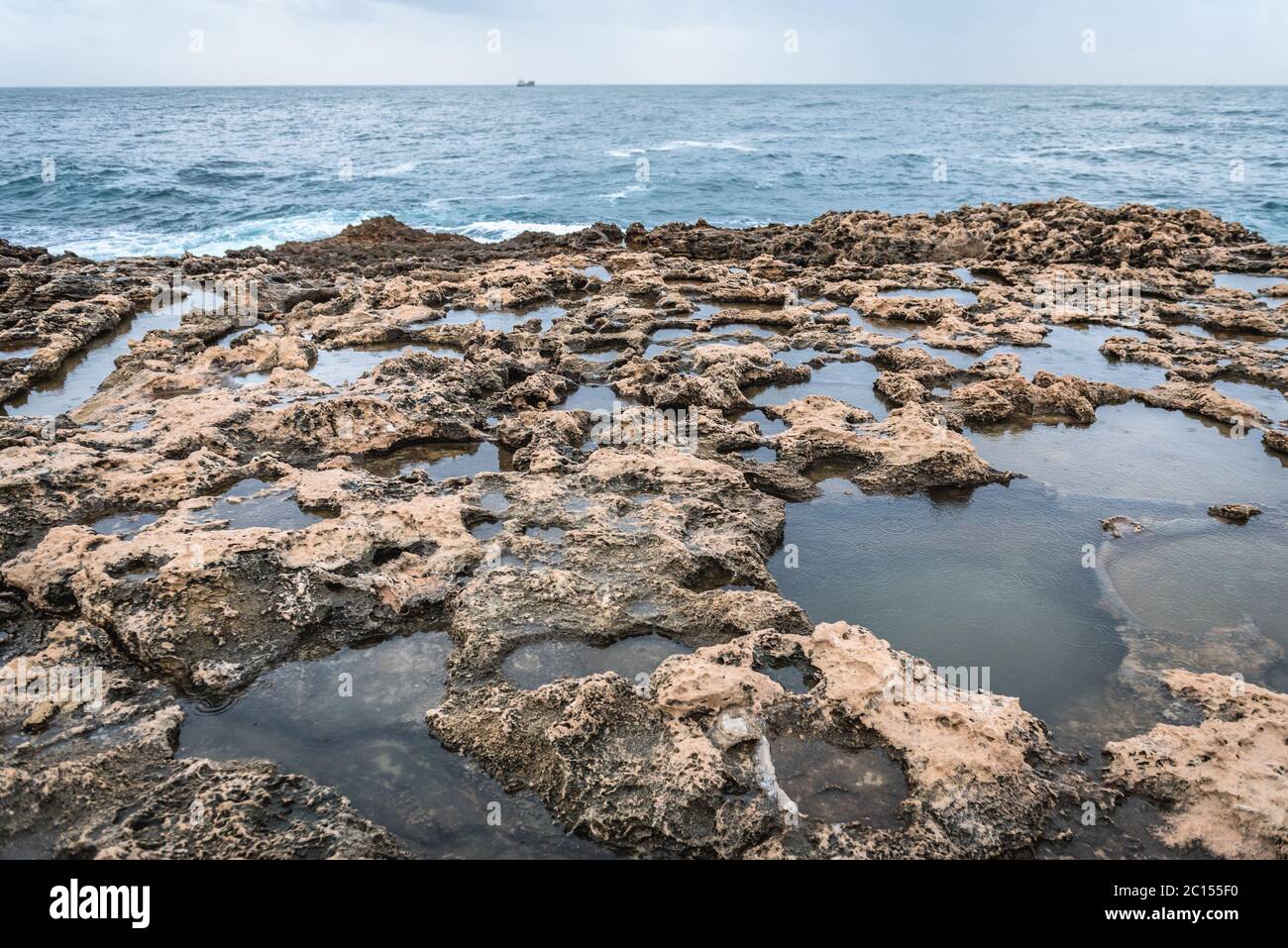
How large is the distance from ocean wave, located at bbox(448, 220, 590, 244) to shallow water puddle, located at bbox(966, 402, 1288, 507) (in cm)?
1803

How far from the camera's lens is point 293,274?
15.0 m

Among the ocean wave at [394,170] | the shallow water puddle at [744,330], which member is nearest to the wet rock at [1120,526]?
the shallow water puddle at [744,330]

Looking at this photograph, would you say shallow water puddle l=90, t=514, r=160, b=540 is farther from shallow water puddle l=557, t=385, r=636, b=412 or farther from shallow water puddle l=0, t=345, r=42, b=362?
shallow water puddle l=0, t=345, r=42, b=362

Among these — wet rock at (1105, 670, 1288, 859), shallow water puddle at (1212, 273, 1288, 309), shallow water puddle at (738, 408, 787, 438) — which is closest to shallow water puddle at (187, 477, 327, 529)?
shallow water puddle at (738, 408, 787, 438)

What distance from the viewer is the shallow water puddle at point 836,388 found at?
366 inches

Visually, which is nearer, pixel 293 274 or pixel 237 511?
pixel 237 511

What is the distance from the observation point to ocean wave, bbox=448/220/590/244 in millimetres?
23859

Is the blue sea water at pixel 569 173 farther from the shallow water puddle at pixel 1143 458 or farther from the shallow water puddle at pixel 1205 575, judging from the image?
the shallow water puddle at pixel 1205 575

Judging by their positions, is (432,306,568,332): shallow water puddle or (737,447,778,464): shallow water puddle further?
(432,306,568,332): shallow water puddle

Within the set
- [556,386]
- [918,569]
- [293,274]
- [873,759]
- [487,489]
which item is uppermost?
[293,274]

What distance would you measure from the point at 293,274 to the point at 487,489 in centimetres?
1067
